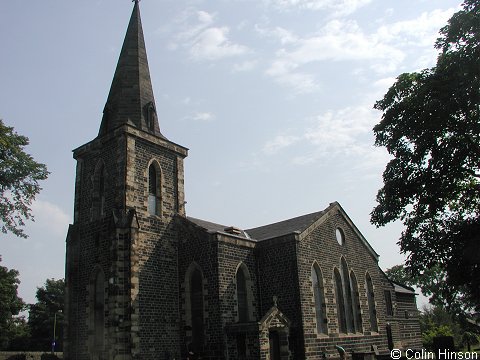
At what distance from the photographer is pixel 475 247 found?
54.3 ft

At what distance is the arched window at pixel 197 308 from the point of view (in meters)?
21.4

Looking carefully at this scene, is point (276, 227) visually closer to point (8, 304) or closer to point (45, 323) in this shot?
point (8, 304)

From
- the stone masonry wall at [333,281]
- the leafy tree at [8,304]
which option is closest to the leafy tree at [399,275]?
the stone masonry wall at [333,281]

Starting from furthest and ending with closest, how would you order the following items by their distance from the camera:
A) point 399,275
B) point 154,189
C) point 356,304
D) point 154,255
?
point 399,275, point 356,304, point 154,189, point 154,255

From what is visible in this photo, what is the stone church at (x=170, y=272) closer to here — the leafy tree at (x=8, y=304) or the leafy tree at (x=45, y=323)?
the leafy tree at (x=8, y=304)

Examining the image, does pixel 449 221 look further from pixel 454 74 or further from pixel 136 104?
pixel 136 104

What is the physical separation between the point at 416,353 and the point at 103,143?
23.9 m

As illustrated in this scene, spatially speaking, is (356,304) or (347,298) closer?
(347,298)

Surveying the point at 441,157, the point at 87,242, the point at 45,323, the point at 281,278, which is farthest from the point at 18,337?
the point at 441,157

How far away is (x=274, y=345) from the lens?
20156mm

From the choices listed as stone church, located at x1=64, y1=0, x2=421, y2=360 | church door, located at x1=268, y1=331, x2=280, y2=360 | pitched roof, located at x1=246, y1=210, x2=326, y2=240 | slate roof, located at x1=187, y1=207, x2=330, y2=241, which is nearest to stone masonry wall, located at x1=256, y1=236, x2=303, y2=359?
stone church, located at x1=64, y1=0, x2=421, y2=360

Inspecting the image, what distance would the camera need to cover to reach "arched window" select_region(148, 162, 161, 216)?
2302 cm

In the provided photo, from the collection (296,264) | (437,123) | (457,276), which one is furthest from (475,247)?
(296,264)

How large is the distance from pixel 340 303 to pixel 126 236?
13.0m
